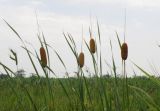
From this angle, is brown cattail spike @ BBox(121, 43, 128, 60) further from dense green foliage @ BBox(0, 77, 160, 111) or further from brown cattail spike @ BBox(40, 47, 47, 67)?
brown cattail spike @ BBox(40, 47, 47, 67)

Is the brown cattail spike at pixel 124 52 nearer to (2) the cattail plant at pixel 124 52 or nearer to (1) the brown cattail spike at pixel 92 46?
(2) the cattail plant at pixel 124 52

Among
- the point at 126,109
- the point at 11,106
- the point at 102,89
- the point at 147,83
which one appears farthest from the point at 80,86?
the point at 147,83

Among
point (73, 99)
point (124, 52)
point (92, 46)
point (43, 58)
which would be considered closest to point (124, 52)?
point (124, 52)

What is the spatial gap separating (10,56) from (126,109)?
773 mm

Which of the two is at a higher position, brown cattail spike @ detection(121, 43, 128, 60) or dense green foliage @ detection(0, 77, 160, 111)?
brown cattail spike @ detection(121, 43, 128, 60)

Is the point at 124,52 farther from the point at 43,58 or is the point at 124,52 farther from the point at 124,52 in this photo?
the point at 43,58

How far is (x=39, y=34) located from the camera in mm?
2455

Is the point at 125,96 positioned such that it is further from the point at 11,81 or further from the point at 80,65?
the point at 11,81

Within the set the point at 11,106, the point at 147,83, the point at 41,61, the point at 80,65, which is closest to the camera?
the point at 41,61

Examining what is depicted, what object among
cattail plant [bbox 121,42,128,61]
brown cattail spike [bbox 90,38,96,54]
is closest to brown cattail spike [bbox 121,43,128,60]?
cattail plant [bbox 121,42,128,61]

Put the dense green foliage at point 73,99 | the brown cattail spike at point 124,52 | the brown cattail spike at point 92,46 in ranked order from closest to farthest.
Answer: the brown cattail spike at point 124,52
the brown cattail spike at point 92,46
the dense green foliage at point 73,99

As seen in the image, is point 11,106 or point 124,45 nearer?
point 124,45

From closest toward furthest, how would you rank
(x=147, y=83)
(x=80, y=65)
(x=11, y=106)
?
(x=80, y=65) < (x=11, y=106) < (x=147, y=83)

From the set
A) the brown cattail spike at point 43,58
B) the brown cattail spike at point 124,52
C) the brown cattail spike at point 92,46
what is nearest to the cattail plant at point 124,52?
the brown cattail spike at point 124,52
